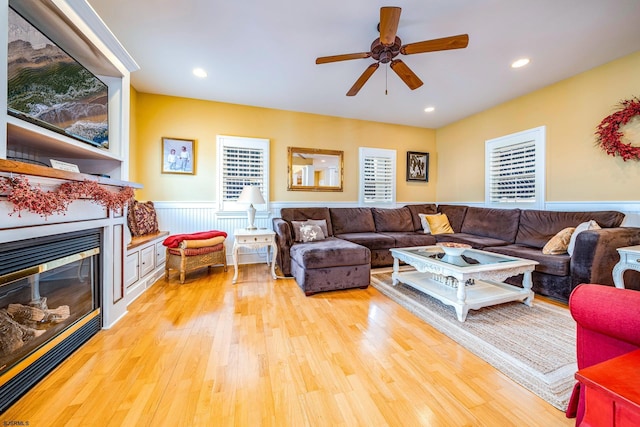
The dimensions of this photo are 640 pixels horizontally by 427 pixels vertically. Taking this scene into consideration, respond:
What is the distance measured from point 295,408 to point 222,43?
3.03 meters

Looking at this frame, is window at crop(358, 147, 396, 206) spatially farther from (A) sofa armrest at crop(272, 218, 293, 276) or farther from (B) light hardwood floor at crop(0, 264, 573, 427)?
(B) light hardwood floor at crop(0, 264, 573, 427)

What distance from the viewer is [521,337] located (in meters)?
1.73

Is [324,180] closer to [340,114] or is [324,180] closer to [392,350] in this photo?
[340,114]

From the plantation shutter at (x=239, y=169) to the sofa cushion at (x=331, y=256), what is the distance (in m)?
1.69

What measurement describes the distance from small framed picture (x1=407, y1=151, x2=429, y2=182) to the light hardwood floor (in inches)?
134

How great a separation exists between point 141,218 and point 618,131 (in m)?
5.62

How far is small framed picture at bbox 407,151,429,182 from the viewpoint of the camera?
15.9ft

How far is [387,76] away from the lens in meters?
2.92

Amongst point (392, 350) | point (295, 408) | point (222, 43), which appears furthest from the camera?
point (222, 43)

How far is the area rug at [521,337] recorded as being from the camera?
1.31m

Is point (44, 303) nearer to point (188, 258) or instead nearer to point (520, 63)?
point (188, 258)

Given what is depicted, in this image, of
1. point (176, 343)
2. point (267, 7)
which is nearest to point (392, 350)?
point (176, 343)

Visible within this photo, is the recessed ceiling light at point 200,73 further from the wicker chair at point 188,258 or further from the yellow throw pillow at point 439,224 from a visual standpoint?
the yellow throw pillow at point 439,224

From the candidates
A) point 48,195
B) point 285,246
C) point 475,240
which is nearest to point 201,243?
point 285,246
